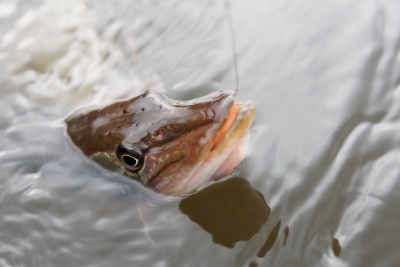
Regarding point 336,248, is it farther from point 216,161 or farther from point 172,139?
point 172,139

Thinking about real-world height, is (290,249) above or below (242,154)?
below

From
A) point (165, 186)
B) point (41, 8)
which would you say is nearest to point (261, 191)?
point (165, 186)

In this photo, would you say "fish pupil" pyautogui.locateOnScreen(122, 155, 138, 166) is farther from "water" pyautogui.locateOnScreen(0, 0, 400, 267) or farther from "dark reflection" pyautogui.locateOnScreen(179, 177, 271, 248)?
"dark reflection" pyautogui.locateOnScreen(179, 177, 271, 248)

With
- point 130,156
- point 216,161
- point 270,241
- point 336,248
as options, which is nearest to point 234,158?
point 216,161

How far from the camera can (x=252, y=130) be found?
2934 mm

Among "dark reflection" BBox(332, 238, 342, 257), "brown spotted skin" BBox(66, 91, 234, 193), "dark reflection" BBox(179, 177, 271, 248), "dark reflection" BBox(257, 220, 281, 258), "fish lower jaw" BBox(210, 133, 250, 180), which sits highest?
"brown spotted skin" BBox(66, 91, 234, 193)

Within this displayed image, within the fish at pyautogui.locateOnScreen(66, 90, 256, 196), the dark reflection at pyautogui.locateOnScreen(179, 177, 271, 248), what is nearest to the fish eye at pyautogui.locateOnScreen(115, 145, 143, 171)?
the fish at pyautogui.locateOnScreen(66, 90, 256, 196)

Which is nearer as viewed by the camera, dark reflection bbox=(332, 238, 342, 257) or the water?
dark reflection bbox=(332, 238, 342, 257)

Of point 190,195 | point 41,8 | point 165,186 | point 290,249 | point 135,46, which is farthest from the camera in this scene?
point 41,8

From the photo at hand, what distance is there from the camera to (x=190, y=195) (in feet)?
8.86

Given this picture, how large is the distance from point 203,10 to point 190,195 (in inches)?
73.1

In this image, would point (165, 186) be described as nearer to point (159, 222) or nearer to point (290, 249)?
point (159, 222)

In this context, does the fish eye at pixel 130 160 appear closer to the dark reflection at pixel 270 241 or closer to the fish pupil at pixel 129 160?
the fish pupil at pixel 129 160

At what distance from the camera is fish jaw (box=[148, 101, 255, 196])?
7.10 ft
